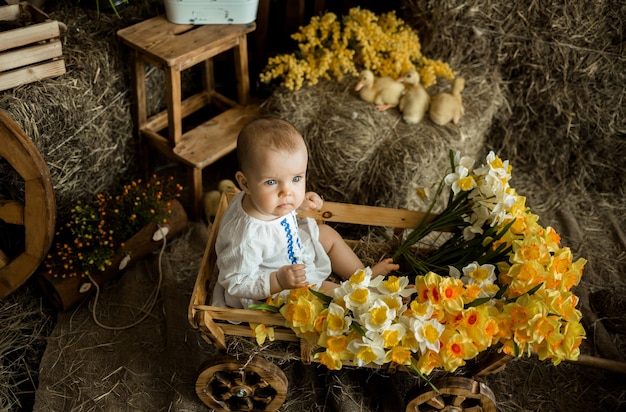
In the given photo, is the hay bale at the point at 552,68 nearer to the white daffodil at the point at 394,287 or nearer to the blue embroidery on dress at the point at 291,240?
the blue embroidery on dress at the point at 291,240

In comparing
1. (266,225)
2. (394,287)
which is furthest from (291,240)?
(394,287)

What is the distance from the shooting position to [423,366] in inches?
62.4

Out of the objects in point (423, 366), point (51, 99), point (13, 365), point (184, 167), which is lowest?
point (13, 365)

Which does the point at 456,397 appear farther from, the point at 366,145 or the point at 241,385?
the point at 366,145

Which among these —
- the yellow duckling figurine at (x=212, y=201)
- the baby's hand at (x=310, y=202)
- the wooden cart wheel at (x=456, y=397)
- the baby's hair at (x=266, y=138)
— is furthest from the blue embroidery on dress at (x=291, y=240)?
the yellow duckling figurine at (x=212, y=201)

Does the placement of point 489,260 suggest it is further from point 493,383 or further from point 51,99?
point 51,99

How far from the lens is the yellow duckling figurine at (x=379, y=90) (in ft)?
8.75

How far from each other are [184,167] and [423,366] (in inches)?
75.2

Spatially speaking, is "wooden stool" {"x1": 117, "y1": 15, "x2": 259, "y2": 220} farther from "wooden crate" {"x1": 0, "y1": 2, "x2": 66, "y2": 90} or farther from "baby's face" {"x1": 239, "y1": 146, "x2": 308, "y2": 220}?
"baby's face" {"x1": 239, "y1": 146, "x2": 308, "y2": 220}

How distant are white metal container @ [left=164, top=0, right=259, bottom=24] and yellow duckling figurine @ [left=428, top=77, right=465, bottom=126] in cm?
91

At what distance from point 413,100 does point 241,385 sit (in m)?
1.46

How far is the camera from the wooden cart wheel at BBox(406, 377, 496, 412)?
179cm

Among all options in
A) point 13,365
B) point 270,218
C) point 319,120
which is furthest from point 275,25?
point 13,365

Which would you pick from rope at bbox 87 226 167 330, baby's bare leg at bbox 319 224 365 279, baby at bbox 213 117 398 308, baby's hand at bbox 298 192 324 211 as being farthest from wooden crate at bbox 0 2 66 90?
baby's bare leg at bbox 319 224 365 279
